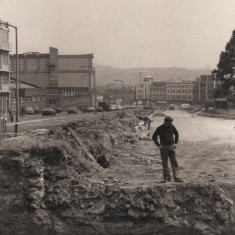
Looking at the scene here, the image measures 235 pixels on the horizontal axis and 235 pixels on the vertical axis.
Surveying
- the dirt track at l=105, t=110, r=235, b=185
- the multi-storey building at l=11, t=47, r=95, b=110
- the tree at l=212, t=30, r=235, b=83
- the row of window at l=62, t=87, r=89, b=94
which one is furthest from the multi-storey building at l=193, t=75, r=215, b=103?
the dirt track at l=105, t=110, r=235, b=185

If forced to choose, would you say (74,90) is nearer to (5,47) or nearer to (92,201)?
(5,47)

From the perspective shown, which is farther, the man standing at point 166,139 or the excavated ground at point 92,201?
the man standing at point 166,139

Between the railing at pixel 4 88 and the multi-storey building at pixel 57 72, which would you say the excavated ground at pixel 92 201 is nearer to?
the railing at pixel 4 88

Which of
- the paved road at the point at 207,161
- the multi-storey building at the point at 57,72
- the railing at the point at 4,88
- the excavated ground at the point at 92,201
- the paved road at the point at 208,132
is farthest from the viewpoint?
the multi-storey building at the point at 57,72

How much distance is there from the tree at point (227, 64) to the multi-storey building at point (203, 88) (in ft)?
283

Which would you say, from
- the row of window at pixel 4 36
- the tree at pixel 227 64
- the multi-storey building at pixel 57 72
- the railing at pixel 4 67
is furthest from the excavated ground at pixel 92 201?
the multi-storey building at pixel 57 72

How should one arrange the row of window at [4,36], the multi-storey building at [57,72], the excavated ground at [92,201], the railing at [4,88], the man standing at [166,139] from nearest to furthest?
the excavated ground at [92,201]
the man standing at [166,139]
the railing at [4,88]
the row of window at [4,36]
the multi-storey building at [57,72]

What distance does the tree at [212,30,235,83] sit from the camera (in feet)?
310

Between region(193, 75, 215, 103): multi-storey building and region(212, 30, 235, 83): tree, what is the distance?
86217mm

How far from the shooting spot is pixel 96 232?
15070 mm

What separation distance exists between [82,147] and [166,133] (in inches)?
246

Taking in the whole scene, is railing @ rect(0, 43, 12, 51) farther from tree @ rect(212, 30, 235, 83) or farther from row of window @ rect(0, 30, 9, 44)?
tree @ rect(212, 30, 235, 83)

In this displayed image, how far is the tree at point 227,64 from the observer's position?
9462 cm

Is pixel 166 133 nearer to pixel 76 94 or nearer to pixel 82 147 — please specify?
pixel 82 147
